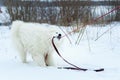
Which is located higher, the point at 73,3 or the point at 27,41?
the point at 73,3

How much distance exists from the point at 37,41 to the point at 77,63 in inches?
33.1

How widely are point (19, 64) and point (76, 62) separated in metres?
0.96

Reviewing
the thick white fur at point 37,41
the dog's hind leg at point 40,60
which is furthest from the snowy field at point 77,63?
the thick white fur at point 37,41

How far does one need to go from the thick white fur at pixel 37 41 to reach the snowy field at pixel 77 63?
208 mm

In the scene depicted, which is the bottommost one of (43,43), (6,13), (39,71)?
(39,71)

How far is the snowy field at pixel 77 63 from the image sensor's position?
4961mm

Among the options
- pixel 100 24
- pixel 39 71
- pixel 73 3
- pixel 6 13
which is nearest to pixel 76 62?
pixel 39 71

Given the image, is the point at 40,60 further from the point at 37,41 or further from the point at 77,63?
the point at 77,63

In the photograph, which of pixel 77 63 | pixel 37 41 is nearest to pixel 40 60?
pixel 37 41

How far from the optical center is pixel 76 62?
6074 millimetres

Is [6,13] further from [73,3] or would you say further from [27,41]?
[27,41]

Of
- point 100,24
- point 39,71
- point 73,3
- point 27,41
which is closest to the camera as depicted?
point 39,71

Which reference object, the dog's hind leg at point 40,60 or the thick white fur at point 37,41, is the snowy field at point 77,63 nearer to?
the dog's hind leg at point 40,60

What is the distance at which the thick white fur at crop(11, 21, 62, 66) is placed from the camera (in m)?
5.56
